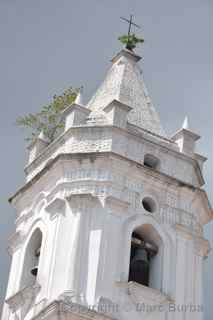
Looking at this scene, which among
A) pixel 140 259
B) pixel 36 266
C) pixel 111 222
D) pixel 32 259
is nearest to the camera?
pixel 111 222

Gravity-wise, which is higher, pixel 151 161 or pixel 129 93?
pixel 129 93

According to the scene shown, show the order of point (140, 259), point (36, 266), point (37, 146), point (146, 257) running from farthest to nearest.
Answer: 1. point (37, 146)
2. point (36, 266)
3. point (146, 257)
4. point (140, 259)

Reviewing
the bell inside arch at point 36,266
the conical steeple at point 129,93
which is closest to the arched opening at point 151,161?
the conical steeple at point 129,93

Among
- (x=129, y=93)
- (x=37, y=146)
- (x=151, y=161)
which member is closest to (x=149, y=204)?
(x=151, y=161)

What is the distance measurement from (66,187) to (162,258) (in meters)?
2.67

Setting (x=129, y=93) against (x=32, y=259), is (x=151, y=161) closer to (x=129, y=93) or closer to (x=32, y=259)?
(x=129, y=93)

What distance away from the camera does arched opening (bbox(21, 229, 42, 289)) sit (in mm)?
25741

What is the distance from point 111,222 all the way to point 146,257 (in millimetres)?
1215

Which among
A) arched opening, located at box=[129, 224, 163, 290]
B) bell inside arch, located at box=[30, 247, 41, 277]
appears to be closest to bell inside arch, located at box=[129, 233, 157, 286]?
arched opening, located at box=[129, 224, 163, 290]

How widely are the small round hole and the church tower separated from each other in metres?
0.02

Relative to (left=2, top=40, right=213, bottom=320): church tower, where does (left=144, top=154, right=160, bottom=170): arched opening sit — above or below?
above

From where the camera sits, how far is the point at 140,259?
25.0 m

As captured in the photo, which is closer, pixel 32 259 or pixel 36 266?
pixel 36 266

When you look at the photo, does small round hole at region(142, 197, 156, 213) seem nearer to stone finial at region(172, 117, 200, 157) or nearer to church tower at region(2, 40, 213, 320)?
church tower at region(2, 40, 213, 320)
